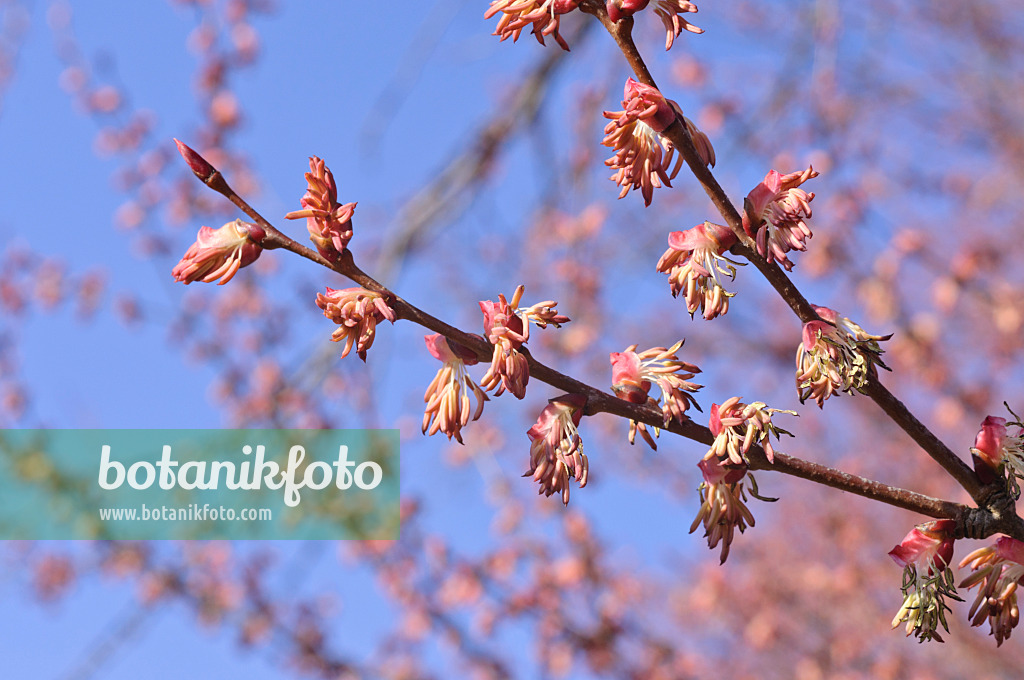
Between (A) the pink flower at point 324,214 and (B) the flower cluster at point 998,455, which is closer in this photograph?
(A) the pink flower at point 324,214

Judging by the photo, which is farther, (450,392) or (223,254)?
(450,392)

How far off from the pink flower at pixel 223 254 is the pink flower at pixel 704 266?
55 centimetres

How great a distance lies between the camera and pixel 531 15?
3.59 feet

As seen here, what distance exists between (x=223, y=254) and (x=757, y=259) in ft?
2.27

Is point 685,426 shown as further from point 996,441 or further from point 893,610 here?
point 893,610

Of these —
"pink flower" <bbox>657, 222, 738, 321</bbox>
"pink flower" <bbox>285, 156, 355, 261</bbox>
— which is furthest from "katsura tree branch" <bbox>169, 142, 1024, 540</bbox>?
"pink flower" <bbox>657, 222, 738, 321</bbox>

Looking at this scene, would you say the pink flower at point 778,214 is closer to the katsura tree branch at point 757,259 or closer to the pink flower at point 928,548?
the katsura tree branch at point 757,259

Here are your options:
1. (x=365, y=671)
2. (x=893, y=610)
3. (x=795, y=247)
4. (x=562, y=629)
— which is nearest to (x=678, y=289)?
(x=795, y=247)

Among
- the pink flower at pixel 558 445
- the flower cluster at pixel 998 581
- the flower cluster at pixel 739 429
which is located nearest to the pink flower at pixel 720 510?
the flower cluster at pixel 739 429

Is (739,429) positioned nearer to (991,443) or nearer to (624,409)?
(624,409)

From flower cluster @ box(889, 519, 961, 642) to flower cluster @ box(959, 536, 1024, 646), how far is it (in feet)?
0.12

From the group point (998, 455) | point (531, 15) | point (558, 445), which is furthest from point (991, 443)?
point (531, 15)

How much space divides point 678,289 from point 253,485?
13.0ft

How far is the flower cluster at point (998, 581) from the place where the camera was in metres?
1.21
